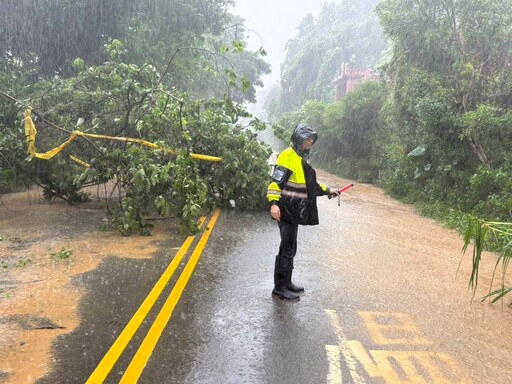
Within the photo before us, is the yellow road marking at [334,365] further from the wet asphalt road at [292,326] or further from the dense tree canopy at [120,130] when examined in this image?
the dense tree canopy at [120,130]

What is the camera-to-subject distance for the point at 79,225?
9320 mm

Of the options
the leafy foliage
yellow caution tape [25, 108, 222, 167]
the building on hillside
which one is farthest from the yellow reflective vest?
the building on hillside

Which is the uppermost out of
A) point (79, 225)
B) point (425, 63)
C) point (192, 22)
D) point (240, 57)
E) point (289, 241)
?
point (240, 57)

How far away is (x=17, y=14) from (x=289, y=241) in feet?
45.2

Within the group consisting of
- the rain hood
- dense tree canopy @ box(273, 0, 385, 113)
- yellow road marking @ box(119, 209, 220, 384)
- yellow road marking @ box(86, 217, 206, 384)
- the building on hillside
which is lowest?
yellow road marking @ box(86, 217, 206, 384)

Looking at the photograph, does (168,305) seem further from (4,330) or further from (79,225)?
(79,225)

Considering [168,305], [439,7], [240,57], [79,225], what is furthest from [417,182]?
[240,57]

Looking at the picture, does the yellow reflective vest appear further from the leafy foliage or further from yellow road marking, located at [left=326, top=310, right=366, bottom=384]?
the leafy foliage

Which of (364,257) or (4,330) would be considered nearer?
(4,330)

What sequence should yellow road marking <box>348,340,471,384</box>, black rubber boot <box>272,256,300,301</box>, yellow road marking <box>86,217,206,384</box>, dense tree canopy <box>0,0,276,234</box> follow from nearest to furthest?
yellow road marking <box>86,217,206,384</box>, yellow road marking <box>348,340,471,384</box>, black rubber boot <box>272,256,300,301</box>, dense tree canopy <box>0,0,276,234</box>

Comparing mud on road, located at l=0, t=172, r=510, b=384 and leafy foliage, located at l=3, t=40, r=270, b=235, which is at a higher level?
leafy foliage, located at l=3, t=40, r=270, b=235

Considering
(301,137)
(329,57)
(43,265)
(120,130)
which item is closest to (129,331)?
(301,137)

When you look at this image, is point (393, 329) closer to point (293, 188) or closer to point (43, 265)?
→ point (293, 188)

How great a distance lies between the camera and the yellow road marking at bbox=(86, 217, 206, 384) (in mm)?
3699
